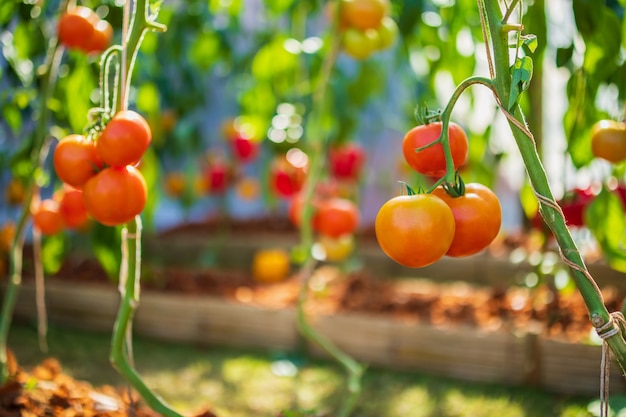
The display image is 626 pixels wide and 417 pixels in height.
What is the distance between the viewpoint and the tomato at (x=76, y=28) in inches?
46.7

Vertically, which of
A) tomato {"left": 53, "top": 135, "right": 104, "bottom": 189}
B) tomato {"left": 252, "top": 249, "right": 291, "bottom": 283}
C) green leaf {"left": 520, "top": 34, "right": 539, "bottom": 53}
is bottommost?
tomato {"left": 252, "top": 249, "right": 291, "bottom": 283}

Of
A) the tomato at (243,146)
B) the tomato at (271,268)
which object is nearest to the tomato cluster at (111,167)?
the tomato at (243,146)

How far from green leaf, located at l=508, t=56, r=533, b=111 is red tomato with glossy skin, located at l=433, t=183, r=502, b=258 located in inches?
4.8

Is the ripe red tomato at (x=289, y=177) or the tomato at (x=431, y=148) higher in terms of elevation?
the tomato at (x=431, y=148)

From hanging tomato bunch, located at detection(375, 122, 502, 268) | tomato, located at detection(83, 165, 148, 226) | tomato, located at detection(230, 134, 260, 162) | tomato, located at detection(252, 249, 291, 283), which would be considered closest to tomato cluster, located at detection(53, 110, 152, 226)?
tomato, located at detection(83, 165, 148, 226)

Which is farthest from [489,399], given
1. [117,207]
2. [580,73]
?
[117,207]

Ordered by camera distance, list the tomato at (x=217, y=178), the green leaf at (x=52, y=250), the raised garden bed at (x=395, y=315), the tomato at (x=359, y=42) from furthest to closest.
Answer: the tomato at (x=217, y=178) < the green leaf at (x=52, y=250) < the raised garden bed at (x=395, y=315) < the tomato at (x=359, y=42)

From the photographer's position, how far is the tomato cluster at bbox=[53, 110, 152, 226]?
818mm

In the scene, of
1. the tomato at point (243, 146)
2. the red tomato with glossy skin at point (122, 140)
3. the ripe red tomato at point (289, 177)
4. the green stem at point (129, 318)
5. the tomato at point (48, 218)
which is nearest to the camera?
the red tomato with glossy skin at point (122, 140)

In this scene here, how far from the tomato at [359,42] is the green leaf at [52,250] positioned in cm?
98

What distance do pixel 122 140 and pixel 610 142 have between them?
80 centimetres

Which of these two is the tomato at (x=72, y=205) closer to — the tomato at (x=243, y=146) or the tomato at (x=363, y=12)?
the tomato at (x=363, y=12)

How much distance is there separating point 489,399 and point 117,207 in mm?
1212

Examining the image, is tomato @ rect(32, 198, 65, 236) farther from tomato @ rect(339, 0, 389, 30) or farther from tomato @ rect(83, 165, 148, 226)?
tomato @ rect(339, 0, 389, 30)
